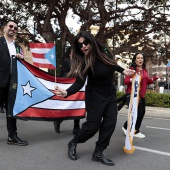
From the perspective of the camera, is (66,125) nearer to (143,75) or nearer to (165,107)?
(143,75)

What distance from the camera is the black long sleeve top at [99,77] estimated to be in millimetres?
3873

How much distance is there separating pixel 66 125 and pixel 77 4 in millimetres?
13093

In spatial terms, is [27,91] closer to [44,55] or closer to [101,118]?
[44,55]

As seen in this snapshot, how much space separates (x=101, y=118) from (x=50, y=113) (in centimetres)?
163

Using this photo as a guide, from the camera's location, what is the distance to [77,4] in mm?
18797

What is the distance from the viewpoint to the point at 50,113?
5375 millimetres

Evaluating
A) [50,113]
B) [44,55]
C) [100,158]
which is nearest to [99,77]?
[100,158]

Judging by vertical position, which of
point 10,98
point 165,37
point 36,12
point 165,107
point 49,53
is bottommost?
point 165,107

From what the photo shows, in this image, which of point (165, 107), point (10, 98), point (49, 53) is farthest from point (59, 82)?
point (165, 107)

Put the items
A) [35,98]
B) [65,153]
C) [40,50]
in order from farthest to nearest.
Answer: [40,50]
[35,98]
[65,153]

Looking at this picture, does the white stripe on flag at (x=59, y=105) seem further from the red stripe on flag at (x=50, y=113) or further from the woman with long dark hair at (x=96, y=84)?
the woman with long dark hair at (x=96, y=84)

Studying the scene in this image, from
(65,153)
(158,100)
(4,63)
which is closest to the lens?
(65,153)

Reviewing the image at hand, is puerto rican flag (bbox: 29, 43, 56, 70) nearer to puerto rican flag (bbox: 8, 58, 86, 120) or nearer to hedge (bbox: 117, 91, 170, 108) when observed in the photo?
puerto rican flag (bbox: 8, 58, 86, 120)

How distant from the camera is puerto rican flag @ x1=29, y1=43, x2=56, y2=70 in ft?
17.4
